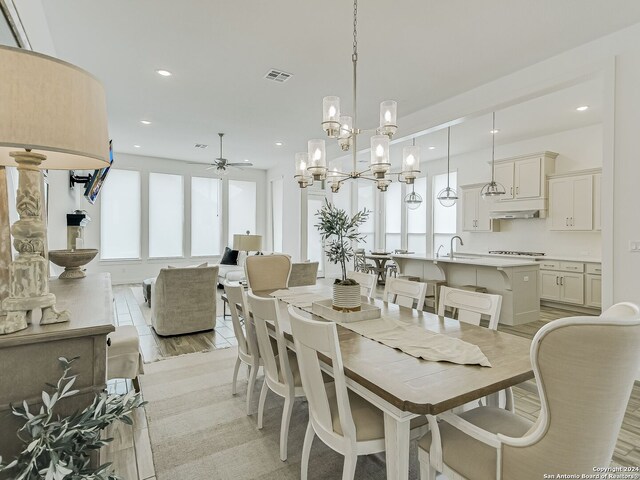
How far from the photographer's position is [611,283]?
3207 mm

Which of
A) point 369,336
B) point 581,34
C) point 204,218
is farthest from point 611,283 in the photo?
point 204,218

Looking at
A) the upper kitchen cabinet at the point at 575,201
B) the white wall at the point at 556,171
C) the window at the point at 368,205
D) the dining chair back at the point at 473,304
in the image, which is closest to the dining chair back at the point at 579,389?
the dining chair back at the point at 473,304

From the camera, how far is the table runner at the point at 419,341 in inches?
60.8

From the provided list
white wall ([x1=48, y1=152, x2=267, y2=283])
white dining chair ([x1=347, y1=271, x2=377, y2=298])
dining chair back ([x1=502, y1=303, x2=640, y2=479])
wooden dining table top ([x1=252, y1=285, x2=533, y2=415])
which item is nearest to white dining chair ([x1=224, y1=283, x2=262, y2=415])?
wooden dining table top ([x1=252, y1=285, x2=533, y2=415])

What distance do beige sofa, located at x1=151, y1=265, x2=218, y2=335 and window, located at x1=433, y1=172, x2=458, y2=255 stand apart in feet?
20.0

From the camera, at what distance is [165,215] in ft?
29.2

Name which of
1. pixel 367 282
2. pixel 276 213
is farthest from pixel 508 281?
pixel 276 213

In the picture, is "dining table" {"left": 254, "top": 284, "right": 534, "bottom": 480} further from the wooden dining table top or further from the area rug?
the area rug

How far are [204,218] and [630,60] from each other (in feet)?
28.6

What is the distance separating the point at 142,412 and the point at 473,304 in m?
2.52

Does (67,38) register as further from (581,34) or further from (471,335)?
(581,34)

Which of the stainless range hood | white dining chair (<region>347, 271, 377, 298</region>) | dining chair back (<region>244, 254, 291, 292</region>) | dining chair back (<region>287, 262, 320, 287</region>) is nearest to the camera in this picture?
white dining chair (<region>347, 271, 377, 298</region>)

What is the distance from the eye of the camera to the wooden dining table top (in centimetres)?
121

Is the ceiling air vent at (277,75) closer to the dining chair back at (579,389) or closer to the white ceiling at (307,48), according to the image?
the white ceiling at (307,48)
